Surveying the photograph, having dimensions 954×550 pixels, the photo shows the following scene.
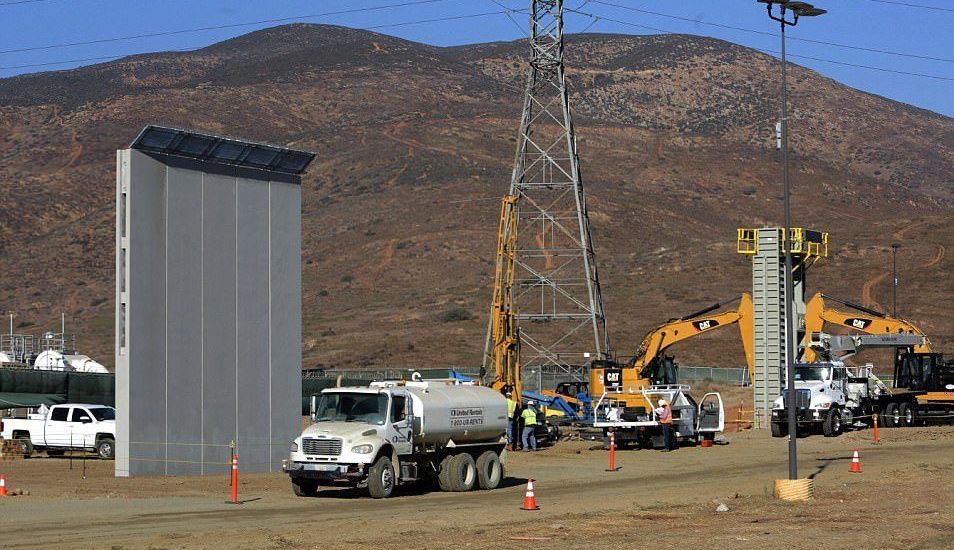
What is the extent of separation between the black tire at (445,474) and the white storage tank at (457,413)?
439mm

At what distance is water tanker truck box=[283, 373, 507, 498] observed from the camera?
27.9 m

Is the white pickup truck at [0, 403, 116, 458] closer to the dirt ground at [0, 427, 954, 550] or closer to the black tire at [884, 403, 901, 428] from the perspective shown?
the dirt ground at [0, 427, 954, 550]

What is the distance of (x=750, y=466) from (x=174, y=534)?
21.0m

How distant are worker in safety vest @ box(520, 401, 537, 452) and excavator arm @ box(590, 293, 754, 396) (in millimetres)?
4631

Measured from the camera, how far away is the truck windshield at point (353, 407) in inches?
1123

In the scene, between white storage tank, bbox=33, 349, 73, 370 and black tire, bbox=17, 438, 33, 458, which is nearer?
black tire, bbox=17, 438, 33, 458

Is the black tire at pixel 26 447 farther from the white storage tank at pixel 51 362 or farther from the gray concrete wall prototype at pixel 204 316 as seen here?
the white storage tank at pixel 51 362

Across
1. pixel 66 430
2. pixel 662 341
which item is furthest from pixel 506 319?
pixel 66 430

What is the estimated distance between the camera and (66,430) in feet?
143

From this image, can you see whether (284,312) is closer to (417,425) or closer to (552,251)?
(417,425)

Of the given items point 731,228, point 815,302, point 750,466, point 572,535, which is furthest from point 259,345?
point 731,228

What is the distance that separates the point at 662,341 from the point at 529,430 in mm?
11161

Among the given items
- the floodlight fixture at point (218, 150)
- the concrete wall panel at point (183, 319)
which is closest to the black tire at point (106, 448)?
the concrete wall panel at point (183, 319)

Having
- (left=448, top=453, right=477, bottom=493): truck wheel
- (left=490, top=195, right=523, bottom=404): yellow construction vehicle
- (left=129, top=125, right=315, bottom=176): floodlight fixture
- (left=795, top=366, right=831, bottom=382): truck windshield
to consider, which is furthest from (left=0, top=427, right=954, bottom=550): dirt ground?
(left=490, top=195, right=523, bottom=404): yellow construction vehicle
